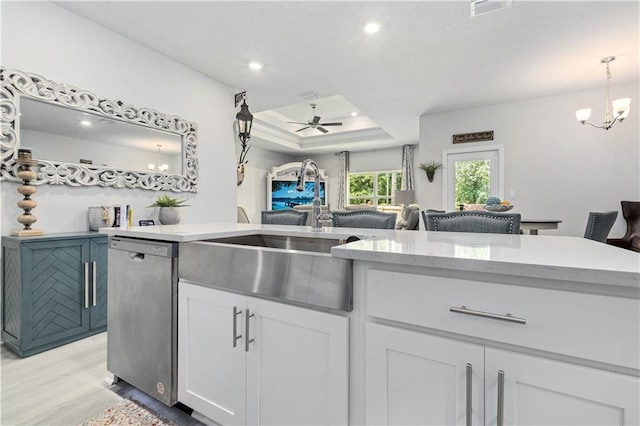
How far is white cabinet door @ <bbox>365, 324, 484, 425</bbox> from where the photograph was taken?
779 mm

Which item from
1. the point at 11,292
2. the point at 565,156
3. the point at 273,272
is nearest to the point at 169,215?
the point at 11,292

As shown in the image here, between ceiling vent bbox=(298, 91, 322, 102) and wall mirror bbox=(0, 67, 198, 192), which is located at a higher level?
ceiling vent bbox=(298, 91, 322, 102)

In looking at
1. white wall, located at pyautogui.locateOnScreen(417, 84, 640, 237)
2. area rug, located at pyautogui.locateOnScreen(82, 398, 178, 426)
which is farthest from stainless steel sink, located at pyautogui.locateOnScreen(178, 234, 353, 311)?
white wall, located at pyautogui.locateOnScreen(417, 84, 640, 237)

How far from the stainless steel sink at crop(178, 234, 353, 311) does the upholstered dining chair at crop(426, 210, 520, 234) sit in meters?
1.11

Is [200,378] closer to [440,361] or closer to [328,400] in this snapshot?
[328,400]

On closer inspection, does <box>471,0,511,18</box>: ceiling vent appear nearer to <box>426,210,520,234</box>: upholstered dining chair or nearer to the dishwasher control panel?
<box>426,210,520,234</box>: upholstered dining chair

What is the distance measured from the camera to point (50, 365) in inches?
76.1

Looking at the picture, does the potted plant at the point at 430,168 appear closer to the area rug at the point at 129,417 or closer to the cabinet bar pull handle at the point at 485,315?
the cabinet bar pull handle at the point at 485,315

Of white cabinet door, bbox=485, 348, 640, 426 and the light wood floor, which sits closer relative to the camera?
white cabinet door, bbox=485, 348, 640, 426

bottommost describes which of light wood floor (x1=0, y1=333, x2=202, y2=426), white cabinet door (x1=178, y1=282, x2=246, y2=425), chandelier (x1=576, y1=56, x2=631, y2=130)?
light wood floor (x1=0, y1=333, x2=202, y2=426)

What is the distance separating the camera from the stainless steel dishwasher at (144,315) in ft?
4.54

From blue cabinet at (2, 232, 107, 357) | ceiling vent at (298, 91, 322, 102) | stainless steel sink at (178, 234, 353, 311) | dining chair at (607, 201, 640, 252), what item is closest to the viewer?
stainless steel sink at (178, 234, 353, 311)

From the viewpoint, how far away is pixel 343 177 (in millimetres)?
8773

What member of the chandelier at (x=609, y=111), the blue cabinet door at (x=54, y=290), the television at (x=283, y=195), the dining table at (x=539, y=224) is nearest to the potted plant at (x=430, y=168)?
the chandelier at (x=609, y=111)
